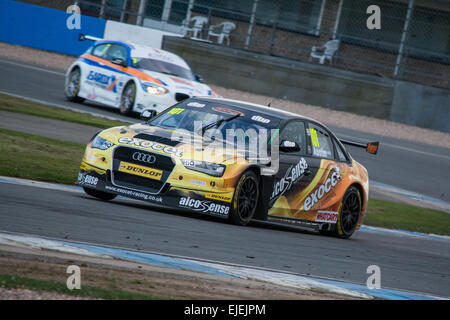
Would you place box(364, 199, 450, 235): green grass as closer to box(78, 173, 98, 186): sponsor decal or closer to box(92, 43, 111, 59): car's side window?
box(78, 173, 98, 186): sponsor decal

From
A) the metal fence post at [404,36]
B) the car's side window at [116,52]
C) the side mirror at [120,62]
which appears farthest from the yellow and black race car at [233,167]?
the metal fence post at [404,36]

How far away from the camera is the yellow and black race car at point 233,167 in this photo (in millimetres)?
9320

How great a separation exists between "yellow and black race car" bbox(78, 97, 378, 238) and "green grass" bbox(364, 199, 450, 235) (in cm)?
237

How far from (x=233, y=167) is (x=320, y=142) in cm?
210

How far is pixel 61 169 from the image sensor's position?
11875 mm

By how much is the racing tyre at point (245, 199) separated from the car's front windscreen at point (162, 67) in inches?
419

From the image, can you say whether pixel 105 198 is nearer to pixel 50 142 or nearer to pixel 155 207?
pixel 155 207

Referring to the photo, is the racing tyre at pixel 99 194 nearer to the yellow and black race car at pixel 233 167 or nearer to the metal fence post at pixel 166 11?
the yellow and black race car at pixel 233 167

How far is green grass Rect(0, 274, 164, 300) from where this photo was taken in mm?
5152

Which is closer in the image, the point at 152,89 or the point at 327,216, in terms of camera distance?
the point at 327,216

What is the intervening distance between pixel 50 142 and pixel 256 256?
21.7 ft

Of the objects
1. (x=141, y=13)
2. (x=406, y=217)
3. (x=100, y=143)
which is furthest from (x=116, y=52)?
(x=141, y=13)

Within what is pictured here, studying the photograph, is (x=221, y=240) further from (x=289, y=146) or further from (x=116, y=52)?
(x=116, y=52)

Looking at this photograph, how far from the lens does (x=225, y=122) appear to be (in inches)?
405
